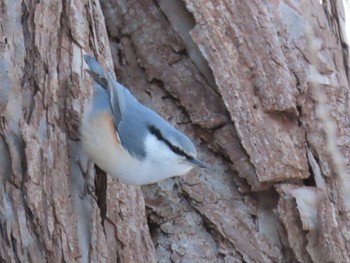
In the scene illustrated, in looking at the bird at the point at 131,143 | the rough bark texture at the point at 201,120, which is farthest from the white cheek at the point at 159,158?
the rough bark texture at the point at 201,120

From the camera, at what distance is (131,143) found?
2.13 meters

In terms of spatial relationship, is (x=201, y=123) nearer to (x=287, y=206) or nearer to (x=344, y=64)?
(x=287, y=206)

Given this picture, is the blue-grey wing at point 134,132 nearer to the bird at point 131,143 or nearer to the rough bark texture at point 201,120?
the bird at point 131,143

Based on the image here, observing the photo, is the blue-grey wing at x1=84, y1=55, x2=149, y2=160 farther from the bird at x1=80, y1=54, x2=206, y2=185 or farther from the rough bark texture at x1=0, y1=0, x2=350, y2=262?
the rough bark texture at x1=0, y1=0, x2=350, y2=262

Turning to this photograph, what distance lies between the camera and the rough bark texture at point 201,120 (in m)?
2.20

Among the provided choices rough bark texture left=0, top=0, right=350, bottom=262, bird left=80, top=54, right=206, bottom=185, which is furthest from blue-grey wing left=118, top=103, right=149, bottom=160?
rough bark texture left=0, top=0, right=350, bottom=262

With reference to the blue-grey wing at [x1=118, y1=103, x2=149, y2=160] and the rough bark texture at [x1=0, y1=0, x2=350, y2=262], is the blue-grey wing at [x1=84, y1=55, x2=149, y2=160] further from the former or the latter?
the rough bark texture at [x1=0, y1=0, x2=350, y2=262]

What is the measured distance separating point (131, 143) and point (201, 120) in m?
0.48

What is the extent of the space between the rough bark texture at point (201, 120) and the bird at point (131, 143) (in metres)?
0.10

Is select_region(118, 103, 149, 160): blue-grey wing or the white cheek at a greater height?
select_region(118, 103, 149, 160): blue-grey wing

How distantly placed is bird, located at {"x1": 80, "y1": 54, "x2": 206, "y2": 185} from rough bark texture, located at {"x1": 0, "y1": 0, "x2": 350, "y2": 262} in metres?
0.10

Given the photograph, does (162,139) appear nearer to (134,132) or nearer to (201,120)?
(134,132)

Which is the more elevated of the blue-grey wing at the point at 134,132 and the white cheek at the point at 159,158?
the blue-grey wing at the point at 134,132

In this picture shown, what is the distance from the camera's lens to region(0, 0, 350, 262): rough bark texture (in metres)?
2.20
